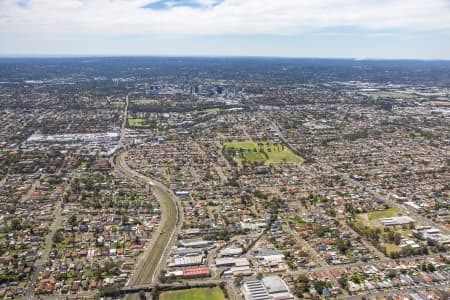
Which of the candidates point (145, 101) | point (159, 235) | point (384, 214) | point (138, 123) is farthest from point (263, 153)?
point (145, 101)

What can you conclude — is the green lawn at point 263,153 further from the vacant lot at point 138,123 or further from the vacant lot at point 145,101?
the vacant lot at point 145,101

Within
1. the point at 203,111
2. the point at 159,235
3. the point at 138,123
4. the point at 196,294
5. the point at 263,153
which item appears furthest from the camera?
the point at 203,111

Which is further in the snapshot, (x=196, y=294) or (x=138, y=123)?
(x=138, y=123)

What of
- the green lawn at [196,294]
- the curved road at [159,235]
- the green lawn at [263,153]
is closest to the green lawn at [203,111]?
the green lawn at [263,153]

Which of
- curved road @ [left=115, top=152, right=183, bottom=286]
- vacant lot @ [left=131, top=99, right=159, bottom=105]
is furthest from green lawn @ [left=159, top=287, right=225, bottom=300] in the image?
vacant lot @ [left=131, top=99, right=159, bottom=105]

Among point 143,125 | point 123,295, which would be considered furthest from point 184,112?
point 123,295

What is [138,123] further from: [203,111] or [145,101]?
[145,101]
